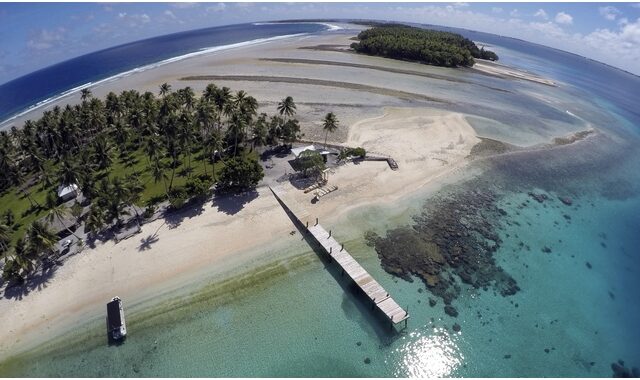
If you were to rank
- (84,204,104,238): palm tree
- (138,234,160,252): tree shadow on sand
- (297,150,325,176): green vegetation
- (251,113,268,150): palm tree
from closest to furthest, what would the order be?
(84,204,104,238): palm tree
(138,234,160,252): tree shadow on sand
(297,150,325,176): green vegetation
(251,113,268,150): palm tree

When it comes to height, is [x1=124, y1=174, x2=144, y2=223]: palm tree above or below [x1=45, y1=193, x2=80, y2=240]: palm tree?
above

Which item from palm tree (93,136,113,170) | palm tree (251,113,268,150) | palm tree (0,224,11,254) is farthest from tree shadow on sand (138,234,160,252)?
palm tree (251,113,268,150)

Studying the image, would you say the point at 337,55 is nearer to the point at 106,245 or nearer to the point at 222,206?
the point at 222,206

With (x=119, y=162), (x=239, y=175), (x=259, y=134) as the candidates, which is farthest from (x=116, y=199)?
(x=259, y=134)

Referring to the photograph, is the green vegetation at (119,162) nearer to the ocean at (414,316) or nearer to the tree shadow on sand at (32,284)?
the tree shadow on sand at (32,284)

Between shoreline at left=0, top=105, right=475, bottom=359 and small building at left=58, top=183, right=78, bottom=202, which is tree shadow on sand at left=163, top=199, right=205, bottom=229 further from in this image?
small building at left=58, top=183, right=78, bottom=202

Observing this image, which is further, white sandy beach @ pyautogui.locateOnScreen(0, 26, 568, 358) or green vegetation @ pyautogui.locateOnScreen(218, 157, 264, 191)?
green vegetation @ pyautogui.locateOnScreen(218, 157, 264, 191)

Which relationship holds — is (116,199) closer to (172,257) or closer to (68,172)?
(68,172)
